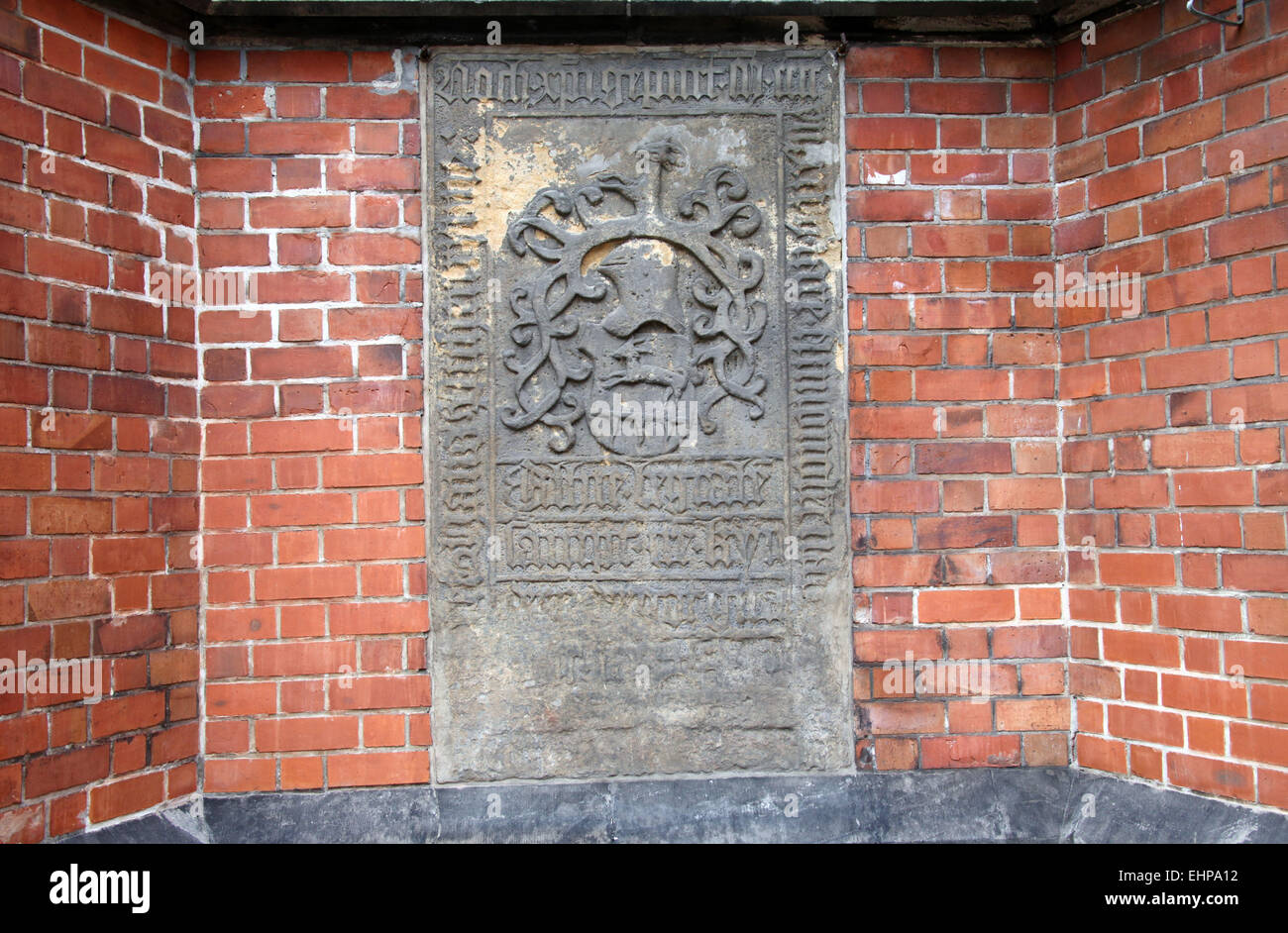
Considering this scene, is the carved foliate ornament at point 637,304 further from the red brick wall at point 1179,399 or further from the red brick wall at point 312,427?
the red brick wall at point 1179,399

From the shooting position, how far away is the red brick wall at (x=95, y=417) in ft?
7.54

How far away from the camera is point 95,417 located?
244cm

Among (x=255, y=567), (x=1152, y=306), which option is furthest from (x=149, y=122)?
(x=1152, y=306)

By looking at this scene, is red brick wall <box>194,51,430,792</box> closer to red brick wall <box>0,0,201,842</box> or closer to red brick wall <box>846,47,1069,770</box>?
red brick wall <box>0,0,201,842</box>

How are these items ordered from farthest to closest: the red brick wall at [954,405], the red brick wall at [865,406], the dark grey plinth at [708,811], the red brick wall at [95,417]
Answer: the red brick wall at [954,405]
the dark grey plinth at [708,811]
the red brick wall at [865,406]
the red brick wall at [95,417]

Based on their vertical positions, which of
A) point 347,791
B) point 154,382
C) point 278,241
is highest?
point 278,241

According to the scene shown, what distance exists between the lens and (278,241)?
268 cm

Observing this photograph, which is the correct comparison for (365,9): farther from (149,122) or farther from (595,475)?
(595,475)

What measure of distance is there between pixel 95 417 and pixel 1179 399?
2888mm

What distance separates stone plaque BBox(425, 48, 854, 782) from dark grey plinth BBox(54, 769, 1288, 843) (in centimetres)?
7

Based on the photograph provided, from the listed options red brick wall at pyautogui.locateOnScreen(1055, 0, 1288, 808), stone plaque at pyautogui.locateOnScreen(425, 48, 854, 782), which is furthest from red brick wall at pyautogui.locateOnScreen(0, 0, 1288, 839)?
stone plaque at pyautogui.locateOnScreen(425, 48, 854, 782)

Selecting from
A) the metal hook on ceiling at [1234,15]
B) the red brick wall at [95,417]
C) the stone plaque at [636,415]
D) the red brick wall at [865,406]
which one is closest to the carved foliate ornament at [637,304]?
the stone plaque at [636,415]

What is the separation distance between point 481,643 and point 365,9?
1.83 metres

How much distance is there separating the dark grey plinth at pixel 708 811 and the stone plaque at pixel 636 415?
74 millimetres
